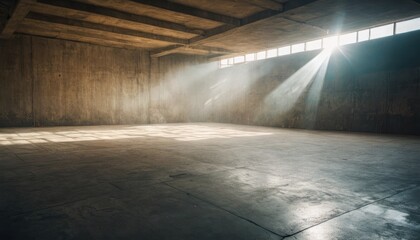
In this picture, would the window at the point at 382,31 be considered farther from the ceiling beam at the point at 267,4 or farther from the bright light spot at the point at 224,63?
the bright light spot at the point at 224,63

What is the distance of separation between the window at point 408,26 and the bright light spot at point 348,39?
1.62 m

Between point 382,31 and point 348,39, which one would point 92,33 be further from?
point 382,31

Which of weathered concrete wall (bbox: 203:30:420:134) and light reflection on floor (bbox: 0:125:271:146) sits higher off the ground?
weathered concrete wall (bbox: 203:30:420:134)

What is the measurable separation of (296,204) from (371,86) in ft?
35.1

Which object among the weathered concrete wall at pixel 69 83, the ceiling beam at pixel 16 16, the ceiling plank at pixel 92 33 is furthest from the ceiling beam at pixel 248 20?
the ceiling beam at pixel 16 16

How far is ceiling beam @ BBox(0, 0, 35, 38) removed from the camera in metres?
7.96

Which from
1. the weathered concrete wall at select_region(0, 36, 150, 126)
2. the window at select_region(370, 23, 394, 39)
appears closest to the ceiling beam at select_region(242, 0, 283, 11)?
the window at select_region(370, 23, 394, 39)

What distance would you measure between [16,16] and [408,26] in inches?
560

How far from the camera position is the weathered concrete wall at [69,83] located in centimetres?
1282

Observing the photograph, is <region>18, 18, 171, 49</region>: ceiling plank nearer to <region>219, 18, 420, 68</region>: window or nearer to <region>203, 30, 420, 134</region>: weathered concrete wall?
<region>219, 18, 420, 68</region>: window

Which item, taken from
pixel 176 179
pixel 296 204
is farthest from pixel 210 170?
pixel 296 204

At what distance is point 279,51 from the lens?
1545cm

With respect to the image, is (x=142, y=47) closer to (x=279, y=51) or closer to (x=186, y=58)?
(x=186, y=58)

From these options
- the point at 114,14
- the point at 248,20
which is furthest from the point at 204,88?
the point at 114,14
